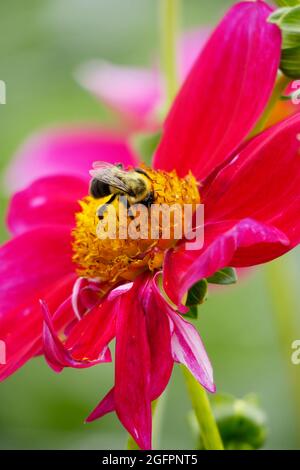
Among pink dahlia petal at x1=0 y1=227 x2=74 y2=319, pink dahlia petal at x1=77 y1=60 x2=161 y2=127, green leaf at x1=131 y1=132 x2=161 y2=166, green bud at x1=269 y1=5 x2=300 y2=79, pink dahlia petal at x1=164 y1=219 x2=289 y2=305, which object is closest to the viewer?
pink dahlia petal at x1=164 y1=219 x2=289 y2=305

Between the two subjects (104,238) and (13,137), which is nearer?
(104,238)

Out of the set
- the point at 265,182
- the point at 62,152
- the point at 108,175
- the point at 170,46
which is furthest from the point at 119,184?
the point at 62,152

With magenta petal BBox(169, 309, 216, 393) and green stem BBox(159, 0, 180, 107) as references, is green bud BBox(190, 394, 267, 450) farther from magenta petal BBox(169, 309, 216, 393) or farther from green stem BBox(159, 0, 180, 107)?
green stem BBox(159, 0, 180, 107)

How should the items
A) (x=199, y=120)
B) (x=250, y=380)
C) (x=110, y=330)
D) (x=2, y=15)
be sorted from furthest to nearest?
(x=2, y=15) < (x=250, y=380) < (x=199, y=120) < (x=110, y=330)

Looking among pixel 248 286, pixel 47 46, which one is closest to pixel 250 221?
pixel 248 286

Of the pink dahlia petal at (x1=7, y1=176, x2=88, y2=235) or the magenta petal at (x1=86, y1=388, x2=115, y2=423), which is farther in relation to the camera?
the pink dahlia petal at (x1=7, y1=176, x2=88, y2=235)

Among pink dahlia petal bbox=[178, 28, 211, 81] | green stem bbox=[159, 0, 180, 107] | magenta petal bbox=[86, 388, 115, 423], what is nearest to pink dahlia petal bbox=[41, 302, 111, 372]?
magenta petal bbox=[86, 388, 115, 423]
